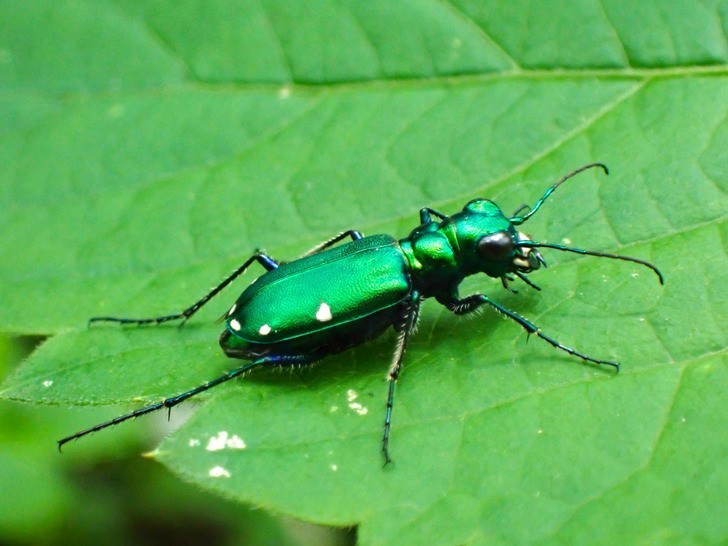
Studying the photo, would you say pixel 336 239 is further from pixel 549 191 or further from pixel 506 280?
pixel 549 191

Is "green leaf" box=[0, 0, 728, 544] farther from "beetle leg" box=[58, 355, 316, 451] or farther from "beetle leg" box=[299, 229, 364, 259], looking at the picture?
"beetle leg" box=[299, 229, 364, 259]

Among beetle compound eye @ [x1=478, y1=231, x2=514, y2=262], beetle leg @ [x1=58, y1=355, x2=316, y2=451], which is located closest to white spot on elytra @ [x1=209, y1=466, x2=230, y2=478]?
beetle leg @ [x1=58, y1=355, x2=316, y2=451]

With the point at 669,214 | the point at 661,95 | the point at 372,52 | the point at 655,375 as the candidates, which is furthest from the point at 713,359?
the point at 372,52

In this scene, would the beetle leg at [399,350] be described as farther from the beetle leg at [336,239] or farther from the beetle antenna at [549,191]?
the beetle antenna at [549,191]

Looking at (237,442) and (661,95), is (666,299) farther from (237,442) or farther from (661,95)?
(237,442)

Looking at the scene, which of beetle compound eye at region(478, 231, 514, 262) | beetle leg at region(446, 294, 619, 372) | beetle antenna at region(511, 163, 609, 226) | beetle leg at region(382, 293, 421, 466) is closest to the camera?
beetle leg at region(382, 293, 421, 466)

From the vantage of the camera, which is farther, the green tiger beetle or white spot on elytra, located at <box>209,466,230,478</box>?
the green tiger beetle

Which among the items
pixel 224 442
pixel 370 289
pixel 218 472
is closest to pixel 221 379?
pixel 224 442
